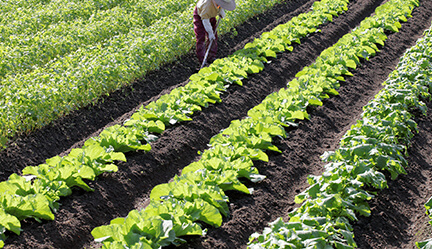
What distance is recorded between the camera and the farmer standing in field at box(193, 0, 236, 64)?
8539 mm

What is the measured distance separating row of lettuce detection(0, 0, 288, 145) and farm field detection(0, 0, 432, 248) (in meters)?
0.30

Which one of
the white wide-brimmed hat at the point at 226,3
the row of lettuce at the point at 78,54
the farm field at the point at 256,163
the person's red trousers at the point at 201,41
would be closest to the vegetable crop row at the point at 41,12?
the row of lettuce at the point at 78,54

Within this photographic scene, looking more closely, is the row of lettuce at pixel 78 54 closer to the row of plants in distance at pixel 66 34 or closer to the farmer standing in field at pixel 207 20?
the row of plants in distance at pixel 66 34

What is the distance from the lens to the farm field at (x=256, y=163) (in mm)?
4531

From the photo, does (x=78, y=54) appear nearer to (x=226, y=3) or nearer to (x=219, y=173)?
(x=226, y=3)

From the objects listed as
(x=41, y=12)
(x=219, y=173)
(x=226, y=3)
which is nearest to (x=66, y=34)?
(x=41, y=12)

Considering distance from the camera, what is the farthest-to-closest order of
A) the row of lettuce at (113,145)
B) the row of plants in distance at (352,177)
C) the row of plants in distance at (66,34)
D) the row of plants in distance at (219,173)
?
the row of plants in distance at (66,34) < the row of lettuce at (113,145) < the row of plants in distance at (219,173) < the row of plants in distance at (352,177)

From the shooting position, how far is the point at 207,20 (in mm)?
8609

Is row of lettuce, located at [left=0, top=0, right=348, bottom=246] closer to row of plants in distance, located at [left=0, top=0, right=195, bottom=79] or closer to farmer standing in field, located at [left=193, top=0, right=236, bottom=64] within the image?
farmer standing in field, located at [left=193, top=0, right=236, bottom=64]

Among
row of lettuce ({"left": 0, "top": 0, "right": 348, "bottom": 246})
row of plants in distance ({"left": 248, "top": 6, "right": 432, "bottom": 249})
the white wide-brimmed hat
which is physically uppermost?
the white wide-brimmed hat

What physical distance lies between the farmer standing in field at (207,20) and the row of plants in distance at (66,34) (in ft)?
5.25

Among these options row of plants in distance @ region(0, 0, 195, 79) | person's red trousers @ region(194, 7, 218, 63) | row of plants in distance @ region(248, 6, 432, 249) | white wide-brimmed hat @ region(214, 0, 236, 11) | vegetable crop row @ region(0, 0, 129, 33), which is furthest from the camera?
vegetable crop row @ region(0, 0, 129, 33)

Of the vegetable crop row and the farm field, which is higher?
the vegetable crop row

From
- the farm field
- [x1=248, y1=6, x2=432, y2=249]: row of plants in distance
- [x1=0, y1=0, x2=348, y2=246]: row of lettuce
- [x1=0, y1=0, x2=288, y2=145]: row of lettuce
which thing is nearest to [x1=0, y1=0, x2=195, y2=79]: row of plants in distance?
[x1=0, y1=0, x2=288, y2=145]: row of lettuce
